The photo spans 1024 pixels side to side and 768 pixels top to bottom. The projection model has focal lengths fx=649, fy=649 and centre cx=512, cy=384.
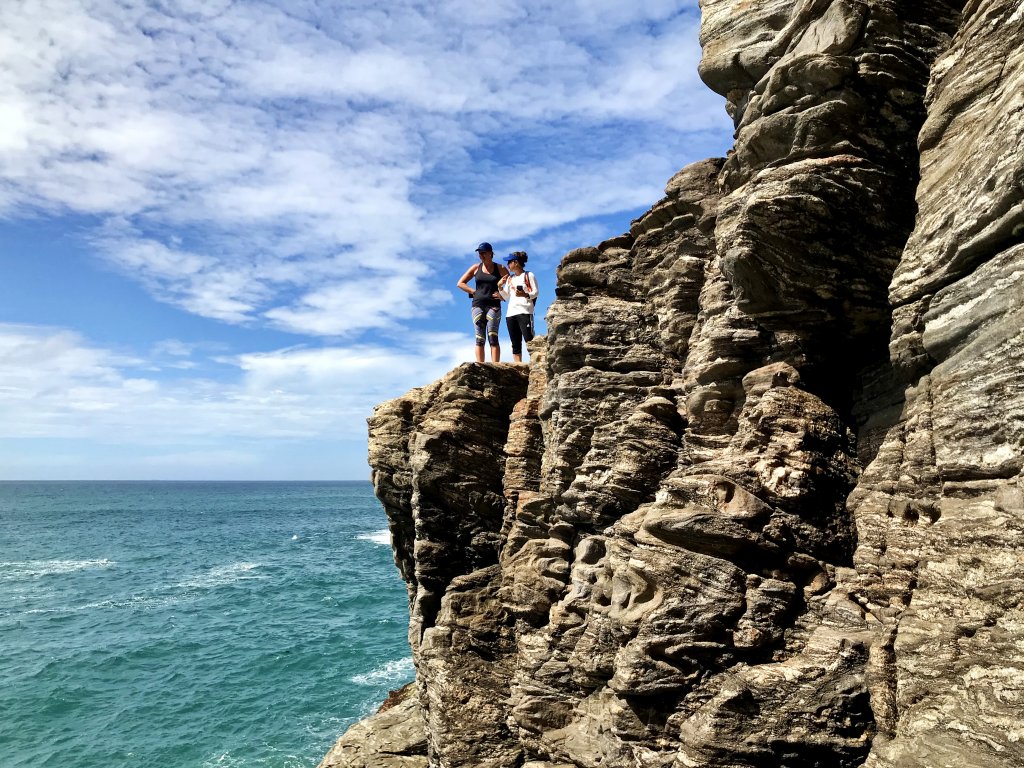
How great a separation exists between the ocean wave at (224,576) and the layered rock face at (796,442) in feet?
196

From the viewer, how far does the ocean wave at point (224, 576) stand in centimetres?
7091

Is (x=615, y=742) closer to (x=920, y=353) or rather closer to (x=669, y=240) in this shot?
(x=920, y=353)

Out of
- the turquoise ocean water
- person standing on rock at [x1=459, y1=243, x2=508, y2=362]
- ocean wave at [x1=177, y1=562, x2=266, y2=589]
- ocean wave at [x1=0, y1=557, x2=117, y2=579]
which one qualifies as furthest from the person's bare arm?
ocean wave at [x1=0, y1=557, x2=117, y2=579]

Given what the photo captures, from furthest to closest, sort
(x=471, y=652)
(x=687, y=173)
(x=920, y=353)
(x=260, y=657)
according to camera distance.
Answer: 1. (x=260, y=657)
2. (x=471, y=652)
3. (x=687, y=173)
4. (x=920, y=353)

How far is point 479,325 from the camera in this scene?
80.9 feet

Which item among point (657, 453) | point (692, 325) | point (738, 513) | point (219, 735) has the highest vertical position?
point (692, 325)

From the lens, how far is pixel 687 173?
18.3 metres

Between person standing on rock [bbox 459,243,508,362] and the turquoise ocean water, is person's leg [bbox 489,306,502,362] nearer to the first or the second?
person standing on rock [bbox 459,243,508,362]

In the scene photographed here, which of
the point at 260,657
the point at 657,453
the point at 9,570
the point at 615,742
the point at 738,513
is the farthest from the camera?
the point at 9,570

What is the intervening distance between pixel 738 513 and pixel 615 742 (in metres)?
5.75

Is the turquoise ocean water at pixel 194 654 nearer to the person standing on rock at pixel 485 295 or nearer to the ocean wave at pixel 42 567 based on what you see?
the ocean wave at pixel 42 567

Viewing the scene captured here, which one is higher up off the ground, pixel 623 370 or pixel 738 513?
pixel 623 370

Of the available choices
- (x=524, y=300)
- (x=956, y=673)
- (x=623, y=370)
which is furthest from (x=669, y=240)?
(x=956, y=673)

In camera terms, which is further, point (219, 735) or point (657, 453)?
point (219, 735)
